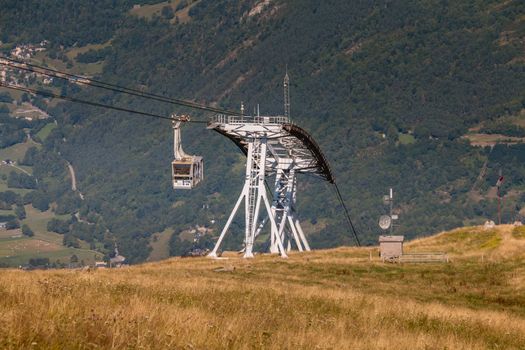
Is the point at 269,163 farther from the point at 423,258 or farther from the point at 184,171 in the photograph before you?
the point at 423,258

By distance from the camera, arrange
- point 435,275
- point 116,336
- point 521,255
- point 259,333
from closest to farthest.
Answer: point 116,336, point 259,333, point 435,275, point 521,255

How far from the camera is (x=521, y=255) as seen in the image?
267 feet

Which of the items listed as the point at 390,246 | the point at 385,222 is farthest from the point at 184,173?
the point at 390,246

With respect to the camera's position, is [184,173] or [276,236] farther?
[276,236]

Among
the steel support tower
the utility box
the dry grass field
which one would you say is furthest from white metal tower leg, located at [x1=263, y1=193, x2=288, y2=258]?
the dry grass field

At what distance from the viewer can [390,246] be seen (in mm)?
84938

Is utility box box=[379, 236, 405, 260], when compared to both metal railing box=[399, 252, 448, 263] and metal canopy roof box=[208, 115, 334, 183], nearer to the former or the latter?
metal railing box=[399, 252, 448, 263]

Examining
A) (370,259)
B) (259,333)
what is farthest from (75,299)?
(370,259)

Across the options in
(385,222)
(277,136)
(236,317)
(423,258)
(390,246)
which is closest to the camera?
(236,317)

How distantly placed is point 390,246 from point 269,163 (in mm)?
32427

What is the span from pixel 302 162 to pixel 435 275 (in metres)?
46.1

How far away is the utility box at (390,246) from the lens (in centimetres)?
8444

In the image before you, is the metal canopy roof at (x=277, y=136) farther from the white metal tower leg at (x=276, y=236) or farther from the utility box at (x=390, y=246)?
the utility box at (x=390, y=246)

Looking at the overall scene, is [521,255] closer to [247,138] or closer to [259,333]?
[247,138]
